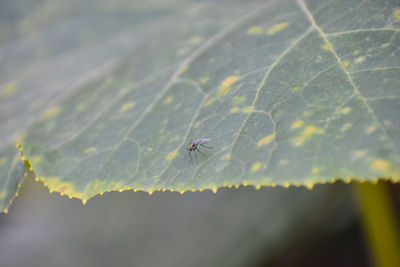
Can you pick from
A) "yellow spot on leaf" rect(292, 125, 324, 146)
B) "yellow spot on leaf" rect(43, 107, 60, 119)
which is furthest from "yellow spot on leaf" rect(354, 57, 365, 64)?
"yellow spot on leaf" rect(43, 107, 60, 119)

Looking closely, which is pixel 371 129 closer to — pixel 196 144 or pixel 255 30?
pixel 196 144

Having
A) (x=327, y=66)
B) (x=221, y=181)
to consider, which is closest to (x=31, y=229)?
(x=221, y=181)

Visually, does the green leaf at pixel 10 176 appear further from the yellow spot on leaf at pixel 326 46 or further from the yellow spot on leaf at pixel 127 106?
the yellow spot on leaf at pixel 326 46

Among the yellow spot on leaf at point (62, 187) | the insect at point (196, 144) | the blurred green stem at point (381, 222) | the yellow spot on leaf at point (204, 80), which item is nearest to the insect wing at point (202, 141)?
the insect at point (196, 144)

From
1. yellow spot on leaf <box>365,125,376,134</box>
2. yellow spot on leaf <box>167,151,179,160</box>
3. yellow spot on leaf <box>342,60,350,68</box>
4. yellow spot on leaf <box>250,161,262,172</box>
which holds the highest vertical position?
yellow spot on leaf <box>342,60,350,68</box>

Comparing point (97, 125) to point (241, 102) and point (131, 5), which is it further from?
point (131, 5)

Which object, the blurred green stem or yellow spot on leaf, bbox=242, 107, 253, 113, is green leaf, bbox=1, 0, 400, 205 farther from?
the blurred green stem
